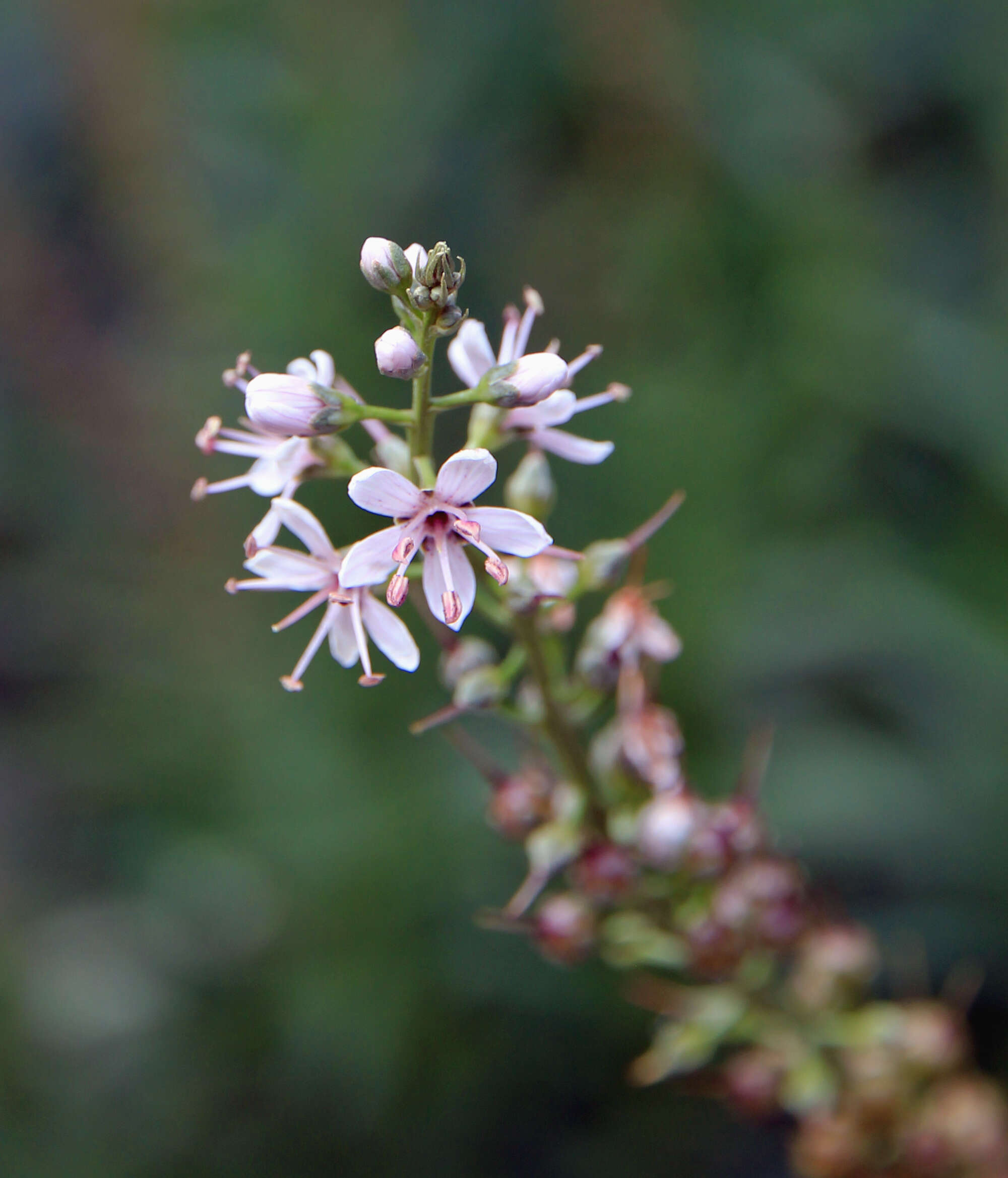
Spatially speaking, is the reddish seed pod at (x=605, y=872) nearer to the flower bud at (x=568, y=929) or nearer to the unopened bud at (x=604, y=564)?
the flower bud at (x=568, y=929)

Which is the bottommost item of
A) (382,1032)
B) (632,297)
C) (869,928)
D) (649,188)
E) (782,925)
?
(382,1032)

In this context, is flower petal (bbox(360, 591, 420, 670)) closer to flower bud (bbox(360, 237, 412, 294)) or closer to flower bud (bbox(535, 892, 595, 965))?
flower bud (bbox(360, 237, 412, 294))

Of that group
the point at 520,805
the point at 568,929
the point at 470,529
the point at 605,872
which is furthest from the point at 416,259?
the point at 568,929

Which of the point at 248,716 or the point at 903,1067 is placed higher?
the point at 248,716

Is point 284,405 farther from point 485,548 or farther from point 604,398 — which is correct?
point 604,398

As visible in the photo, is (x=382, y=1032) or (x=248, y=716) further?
(x=248, y=716)

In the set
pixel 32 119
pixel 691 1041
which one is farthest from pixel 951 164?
pixel 32 119

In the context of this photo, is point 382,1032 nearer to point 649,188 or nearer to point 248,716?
point 248,716
